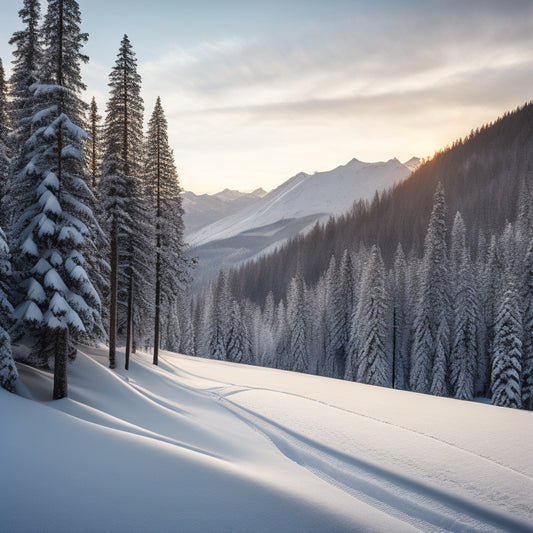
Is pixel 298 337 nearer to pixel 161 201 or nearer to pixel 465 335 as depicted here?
pixel 465 335

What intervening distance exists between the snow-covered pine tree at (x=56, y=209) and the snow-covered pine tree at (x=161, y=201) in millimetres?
13199

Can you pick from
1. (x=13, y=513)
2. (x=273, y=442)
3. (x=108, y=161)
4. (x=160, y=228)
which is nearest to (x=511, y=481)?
(x=273, y=442)

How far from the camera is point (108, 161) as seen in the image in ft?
69.5

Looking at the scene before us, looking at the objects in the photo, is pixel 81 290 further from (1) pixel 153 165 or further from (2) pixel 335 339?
(2) pixel 335 339

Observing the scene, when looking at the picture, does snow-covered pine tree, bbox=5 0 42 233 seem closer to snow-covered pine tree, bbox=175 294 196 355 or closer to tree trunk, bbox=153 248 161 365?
tree trunk, bbox=153 248 161 365

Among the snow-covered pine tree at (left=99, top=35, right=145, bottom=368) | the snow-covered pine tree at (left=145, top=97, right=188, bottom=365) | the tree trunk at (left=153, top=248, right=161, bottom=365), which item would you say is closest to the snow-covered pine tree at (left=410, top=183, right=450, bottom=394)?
Answer: the snow-covered pine tree at (left=145, top=97, right=188, bottom=365)

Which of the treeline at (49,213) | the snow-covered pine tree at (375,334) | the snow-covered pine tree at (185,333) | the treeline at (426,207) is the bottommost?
the snow-covered pine tree at (185,333)

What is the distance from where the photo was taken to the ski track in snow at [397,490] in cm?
790

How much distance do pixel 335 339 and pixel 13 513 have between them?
52.7 metres

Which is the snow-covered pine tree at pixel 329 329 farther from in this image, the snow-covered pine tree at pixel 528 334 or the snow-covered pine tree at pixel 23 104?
the snow-covered pine tree at pixel 23 104

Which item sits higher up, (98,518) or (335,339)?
(98,518)

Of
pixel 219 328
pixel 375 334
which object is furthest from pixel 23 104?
pixel 219 328

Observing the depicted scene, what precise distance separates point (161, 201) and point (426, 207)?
351 ft

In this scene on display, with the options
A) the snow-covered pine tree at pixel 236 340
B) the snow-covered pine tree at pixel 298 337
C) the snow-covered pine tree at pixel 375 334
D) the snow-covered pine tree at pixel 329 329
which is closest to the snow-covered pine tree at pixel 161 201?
the snow-covered pine tree at pixel 375 334
